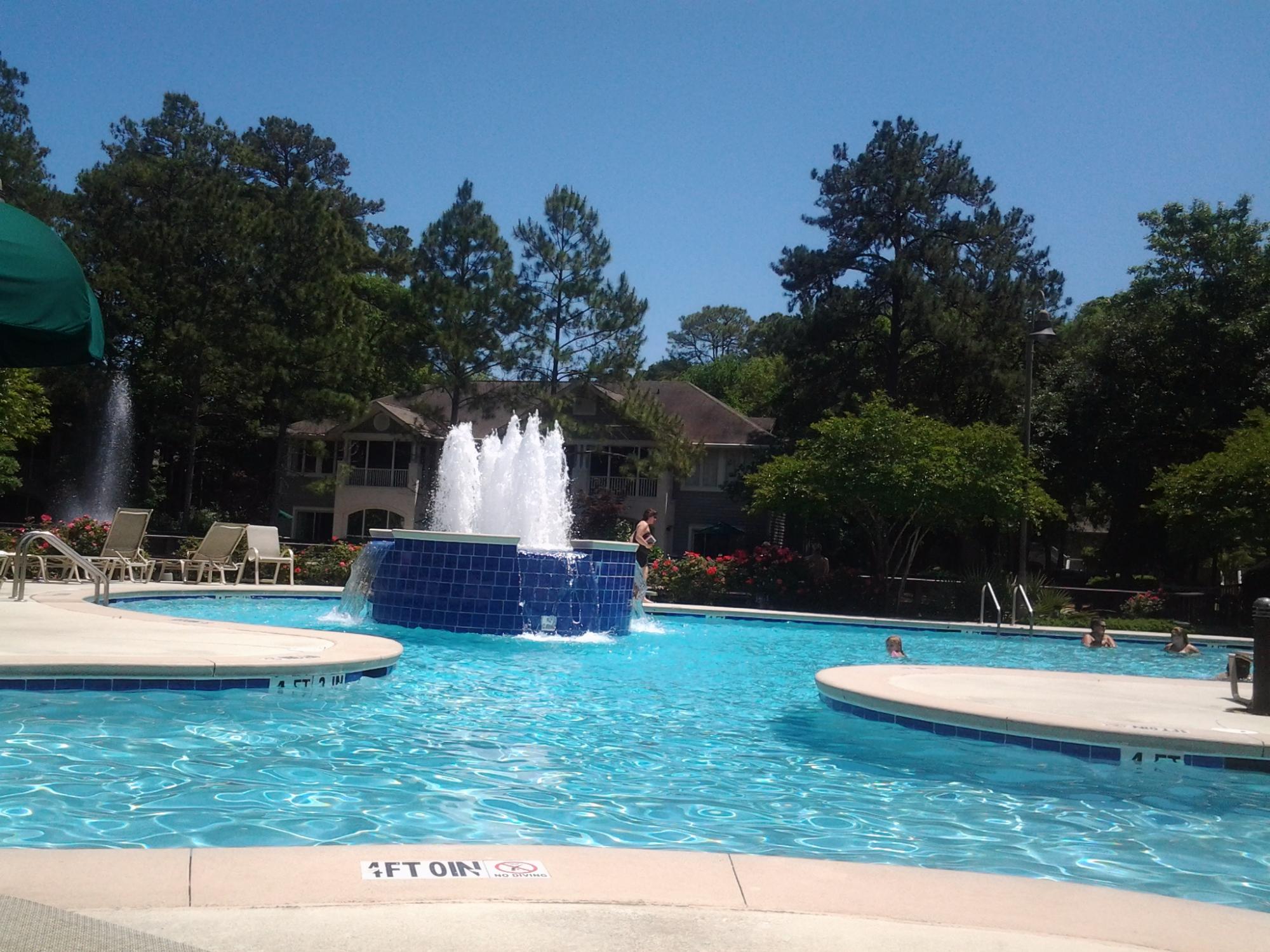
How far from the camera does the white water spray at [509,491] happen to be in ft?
63.7

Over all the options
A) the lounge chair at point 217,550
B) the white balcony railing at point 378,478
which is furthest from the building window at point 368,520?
the lounge chair at point 217,550

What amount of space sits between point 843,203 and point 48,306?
3441cm

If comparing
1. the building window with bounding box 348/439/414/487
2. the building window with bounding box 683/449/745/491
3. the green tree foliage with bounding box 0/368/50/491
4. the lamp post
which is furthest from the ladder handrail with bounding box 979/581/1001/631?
the building window with bounding box 348/439/414/487

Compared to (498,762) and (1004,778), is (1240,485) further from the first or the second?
(498,762)

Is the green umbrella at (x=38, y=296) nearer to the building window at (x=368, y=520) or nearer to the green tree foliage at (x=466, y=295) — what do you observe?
the green tree foliage at (x=466, y=295)

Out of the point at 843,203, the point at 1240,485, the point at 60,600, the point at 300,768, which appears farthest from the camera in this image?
the point at 843,203

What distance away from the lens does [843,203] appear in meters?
36.1

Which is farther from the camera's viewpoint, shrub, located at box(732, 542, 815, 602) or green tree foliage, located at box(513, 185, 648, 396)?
green tree foliage, located at box(513, 185, 648, 396)

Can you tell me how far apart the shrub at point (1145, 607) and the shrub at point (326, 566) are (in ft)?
52.8

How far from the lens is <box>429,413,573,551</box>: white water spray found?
1942 cm

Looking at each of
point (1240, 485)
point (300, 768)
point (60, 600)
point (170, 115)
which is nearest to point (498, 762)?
point (300, 768)

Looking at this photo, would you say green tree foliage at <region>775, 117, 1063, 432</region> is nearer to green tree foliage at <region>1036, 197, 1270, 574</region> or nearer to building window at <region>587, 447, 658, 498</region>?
green tree foliage at <region>1036, 197, 1270, 574</region>

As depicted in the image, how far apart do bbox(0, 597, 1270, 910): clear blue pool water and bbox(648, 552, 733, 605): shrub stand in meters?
13.6

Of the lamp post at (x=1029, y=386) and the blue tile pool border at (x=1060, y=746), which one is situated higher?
the lamp post at (x=1029, y=386)
